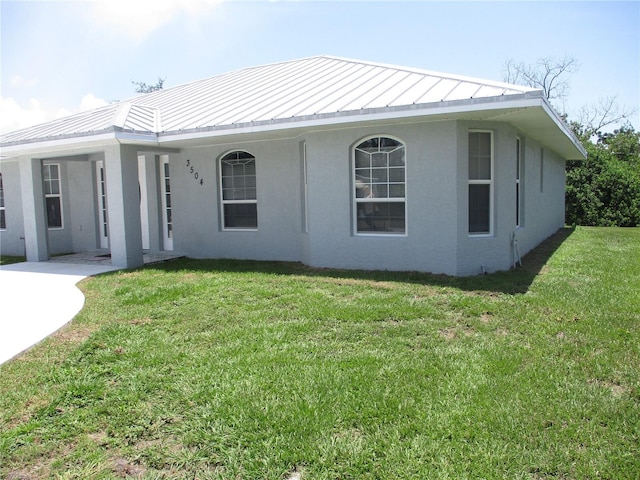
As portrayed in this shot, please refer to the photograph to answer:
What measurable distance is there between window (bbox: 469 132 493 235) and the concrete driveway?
6.74m

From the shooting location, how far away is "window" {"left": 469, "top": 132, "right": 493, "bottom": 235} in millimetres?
9078

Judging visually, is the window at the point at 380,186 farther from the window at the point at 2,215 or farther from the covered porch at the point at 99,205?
the window at the point at 2,215

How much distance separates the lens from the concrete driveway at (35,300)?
232 inches

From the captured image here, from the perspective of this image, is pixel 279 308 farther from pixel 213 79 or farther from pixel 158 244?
pixel 213 79

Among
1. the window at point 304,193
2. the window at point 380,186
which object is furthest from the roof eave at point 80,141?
the window at point 380,186

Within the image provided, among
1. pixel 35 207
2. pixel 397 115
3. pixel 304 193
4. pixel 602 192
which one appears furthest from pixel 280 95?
pixel 602 192

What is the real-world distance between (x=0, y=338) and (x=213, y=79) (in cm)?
1142

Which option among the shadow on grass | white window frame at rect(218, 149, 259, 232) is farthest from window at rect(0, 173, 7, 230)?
white window frame at rect(218, 149, 259, 232)

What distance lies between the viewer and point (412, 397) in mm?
4043

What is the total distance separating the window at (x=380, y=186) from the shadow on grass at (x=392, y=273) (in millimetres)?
A: 957

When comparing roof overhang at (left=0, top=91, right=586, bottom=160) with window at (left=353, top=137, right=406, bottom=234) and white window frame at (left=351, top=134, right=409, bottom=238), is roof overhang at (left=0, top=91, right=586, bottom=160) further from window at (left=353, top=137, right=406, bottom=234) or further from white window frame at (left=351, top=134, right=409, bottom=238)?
window at (left=353, top=137, right=406, bottom=234)

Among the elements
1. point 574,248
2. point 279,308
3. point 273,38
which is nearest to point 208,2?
point 273,38

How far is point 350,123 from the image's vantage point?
28.8 feet

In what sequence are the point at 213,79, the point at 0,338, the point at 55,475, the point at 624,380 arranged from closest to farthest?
1. the point at 55,475
2. the point at 624,380
3. the point at 0,338
4. the point at 213,79
